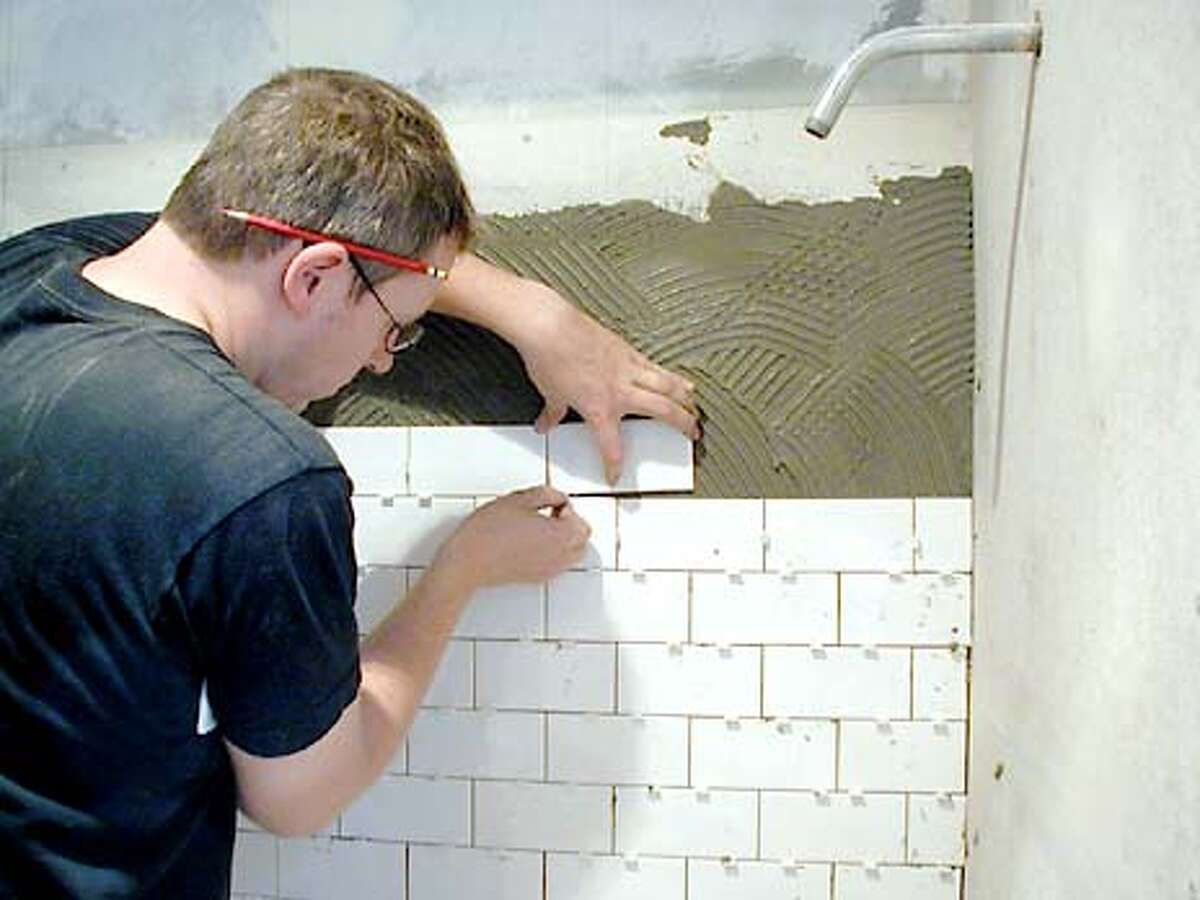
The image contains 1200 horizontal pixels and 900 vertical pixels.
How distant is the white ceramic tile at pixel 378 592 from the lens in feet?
5.01

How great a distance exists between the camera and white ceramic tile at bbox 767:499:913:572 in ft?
4.69

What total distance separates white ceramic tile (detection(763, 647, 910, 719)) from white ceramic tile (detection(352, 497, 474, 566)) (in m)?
0.42

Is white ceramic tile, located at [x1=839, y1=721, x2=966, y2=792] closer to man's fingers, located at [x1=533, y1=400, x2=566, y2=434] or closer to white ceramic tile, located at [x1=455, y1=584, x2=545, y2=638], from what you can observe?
white ceramic tile, located at [x1=455, y1=584, x2=545, y2=638]

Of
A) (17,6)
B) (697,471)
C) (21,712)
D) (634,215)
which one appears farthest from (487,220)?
(21,712)

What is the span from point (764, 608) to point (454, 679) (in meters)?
0.39

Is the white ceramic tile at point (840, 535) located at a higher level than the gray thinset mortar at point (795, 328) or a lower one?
lower

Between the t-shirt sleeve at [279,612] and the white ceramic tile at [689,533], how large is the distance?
0.52 metres

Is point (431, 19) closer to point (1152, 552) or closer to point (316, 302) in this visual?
point (316, 302)

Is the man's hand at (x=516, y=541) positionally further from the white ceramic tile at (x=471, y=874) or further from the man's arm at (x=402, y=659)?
the white ceramic tile at (x=471, y=874)

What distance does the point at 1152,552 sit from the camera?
0.76 meters

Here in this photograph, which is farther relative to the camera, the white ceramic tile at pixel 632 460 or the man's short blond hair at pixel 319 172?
the white ceramic tile at pixel 632 460

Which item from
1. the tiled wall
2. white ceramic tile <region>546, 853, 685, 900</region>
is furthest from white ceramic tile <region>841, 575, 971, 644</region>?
white ceramic tile <region>546, 853, 685, 900</region>

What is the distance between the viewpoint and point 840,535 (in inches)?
56.7

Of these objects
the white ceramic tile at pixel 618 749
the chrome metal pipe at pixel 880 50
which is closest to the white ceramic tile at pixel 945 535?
the white ceramic tile at pixel 618 749
